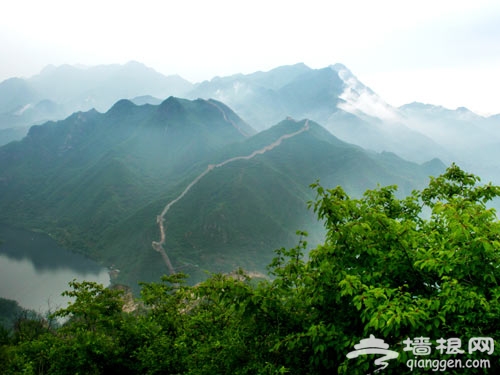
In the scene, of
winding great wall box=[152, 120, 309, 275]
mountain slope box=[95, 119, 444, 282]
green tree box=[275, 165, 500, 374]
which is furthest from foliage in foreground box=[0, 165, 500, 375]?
mountain slope box=[95, 119, 444, 282]

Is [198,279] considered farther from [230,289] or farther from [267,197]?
[230,289]

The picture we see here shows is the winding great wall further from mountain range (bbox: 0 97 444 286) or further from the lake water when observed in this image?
the lake water

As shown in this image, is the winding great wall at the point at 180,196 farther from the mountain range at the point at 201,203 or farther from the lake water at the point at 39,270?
the lake water at the point at 39,270

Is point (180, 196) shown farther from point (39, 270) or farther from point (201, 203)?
point (39, 270)

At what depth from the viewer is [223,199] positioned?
133 meters
